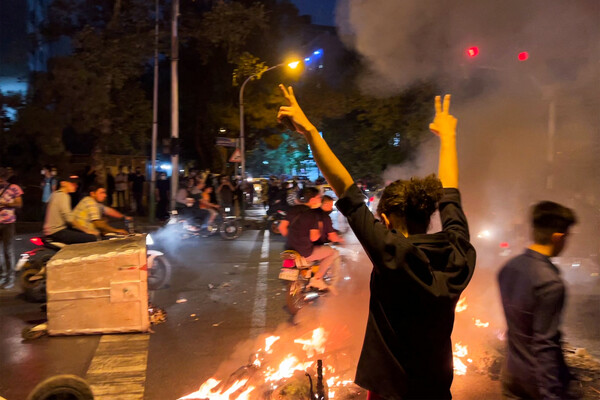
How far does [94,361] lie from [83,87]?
543 inches

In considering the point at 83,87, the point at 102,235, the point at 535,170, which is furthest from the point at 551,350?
the point at 83,87

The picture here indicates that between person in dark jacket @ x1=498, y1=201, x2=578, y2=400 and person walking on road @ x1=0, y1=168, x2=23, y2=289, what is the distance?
7191 mm

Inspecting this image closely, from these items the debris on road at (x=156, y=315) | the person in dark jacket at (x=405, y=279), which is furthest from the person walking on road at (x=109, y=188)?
the person in dark jacket at (x=405, y=279)

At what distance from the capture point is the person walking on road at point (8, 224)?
750 centimetres

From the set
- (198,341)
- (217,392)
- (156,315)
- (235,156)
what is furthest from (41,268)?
(235,156)

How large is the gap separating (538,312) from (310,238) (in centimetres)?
392

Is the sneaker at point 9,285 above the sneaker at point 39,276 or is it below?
below

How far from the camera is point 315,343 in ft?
16.1

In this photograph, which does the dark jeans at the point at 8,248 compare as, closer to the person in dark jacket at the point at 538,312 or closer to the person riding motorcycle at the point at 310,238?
the person riding motorcycle at the point at 310,238

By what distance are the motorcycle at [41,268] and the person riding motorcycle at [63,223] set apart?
106mm

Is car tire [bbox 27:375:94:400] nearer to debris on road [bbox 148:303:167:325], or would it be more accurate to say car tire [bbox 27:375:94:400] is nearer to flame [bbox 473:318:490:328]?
debris on road [bbox 148:303:167:325]

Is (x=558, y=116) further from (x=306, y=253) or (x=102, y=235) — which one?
(x=102, y=235)

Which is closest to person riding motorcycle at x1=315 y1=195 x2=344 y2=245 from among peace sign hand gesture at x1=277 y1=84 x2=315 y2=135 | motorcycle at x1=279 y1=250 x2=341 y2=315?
motorcycle at x1=279 y1=250 x2=341 y2=315

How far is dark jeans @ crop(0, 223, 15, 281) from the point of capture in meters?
7.58
